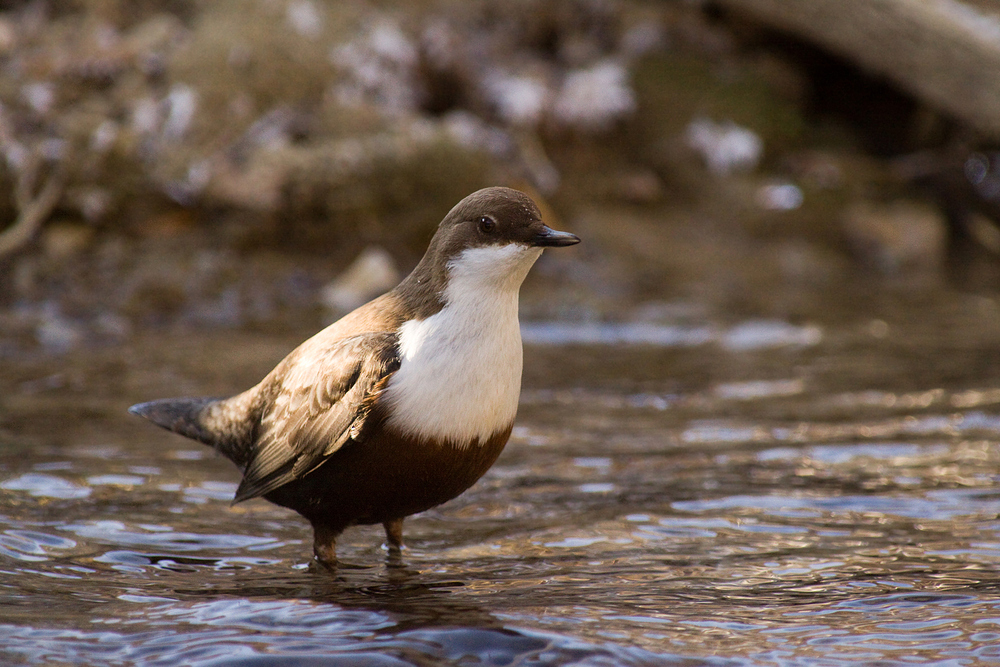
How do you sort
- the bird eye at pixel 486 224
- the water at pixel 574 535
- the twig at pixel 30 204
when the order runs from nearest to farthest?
1. the water at pixel 574 535
2. the bird eye at pixel 486 224
3. the twig at pixel 30 204

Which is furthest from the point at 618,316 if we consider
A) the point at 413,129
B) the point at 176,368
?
the point at 176,368

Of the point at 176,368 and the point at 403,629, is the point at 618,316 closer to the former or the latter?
the point at 176,368

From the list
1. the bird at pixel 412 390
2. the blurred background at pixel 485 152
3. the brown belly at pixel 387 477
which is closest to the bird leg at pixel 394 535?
the bird at pixel 412 390

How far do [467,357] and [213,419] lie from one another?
127 cm

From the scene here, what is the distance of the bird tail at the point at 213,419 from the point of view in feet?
12.3

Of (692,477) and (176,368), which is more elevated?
(176,368)

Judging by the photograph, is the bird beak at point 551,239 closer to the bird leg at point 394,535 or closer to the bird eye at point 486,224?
the bird eye at point 486,224

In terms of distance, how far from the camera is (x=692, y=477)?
4.37 m

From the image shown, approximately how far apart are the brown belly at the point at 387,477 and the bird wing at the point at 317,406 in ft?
0.17

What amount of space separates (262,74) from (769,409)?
5655 millimetres

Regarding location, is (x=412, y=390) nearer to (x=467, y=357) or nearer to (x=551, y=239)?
(x=467, y=357)

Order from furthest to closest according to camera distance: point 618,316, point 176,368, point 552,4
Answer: point 552,4
point 618,316
point 176,368

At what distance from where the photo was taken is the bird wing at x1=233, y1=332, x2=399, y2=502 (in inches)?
124

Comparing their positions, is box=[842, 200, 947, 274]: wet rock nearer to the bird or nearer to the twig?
the twig
